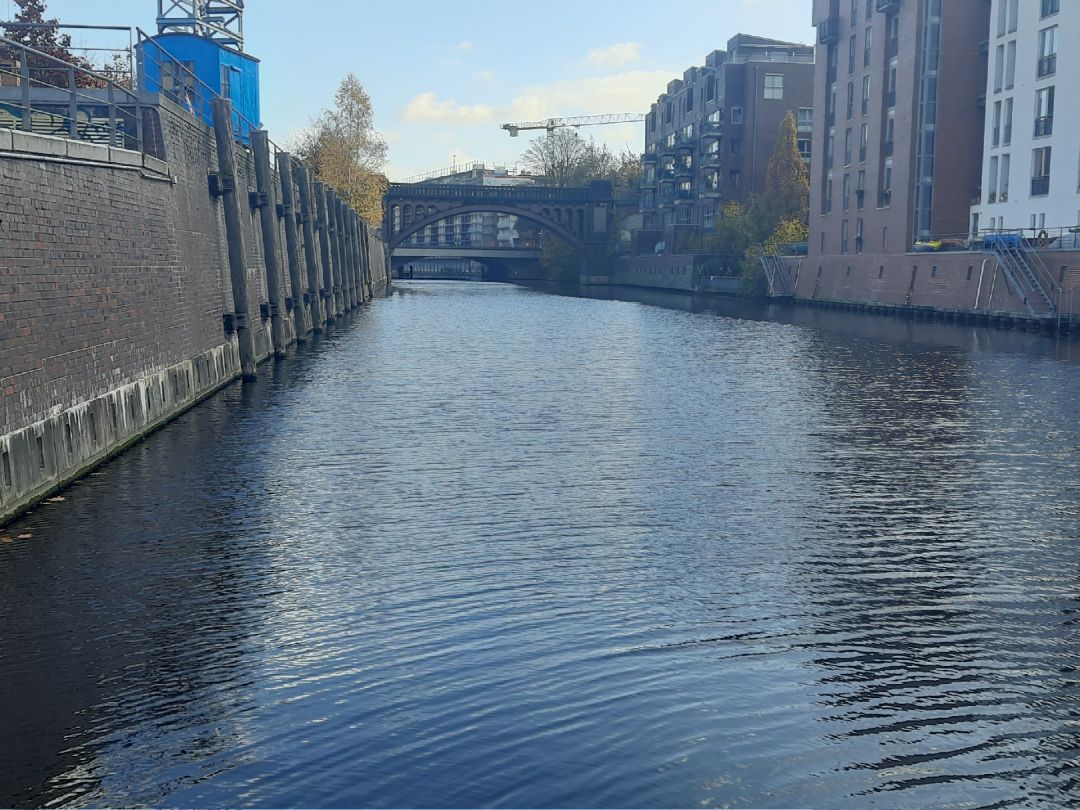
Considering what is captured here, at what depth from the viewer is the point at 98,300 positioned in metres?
17.0

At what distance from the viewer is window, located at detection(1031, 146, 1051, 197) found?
55719 mm

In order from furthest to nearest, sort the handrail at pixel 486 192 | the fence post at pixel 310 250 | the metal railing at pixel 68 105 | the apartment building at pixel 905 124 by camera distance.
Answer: the handrail at pixel 486 192
the apartment building at pixel 905 124
the fence post at pixel 310 250
the metal railing at pixel 68 105

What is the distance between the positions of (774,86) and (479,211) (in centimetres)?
3354

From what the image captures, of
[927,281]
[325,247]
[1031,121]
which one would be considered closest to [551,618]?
[325,247]

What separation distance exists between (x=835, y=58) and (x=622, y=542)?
242ft

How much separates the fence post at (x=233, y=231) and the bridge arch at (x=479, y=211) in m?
98.3

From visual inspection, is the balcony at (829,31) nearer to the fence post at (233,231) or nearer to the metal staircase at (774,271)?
the metal staircase at (774,271)

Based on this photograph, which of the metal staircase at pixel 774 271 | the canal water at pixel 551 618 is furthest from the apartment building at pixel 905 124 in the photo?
the canal water at pixel 551 618

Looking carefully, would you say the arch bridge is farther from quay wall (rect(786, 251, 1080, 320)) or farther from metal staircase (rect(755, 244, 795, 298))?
quay wall (rect(786, 251, 1080, 320))

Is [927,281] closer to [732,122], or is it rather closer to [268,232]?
[268,232]

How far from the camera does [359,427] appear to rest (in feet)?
69.5

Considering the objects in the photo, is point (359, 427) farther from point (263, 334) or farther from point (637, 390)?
point (263, 334)

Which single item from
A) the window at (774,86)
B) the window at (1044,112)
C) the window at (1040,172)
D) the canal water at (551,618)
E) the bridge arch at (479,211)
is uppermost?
the window at (774,86)

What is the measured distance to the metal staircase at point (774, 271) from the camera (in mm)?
84188
